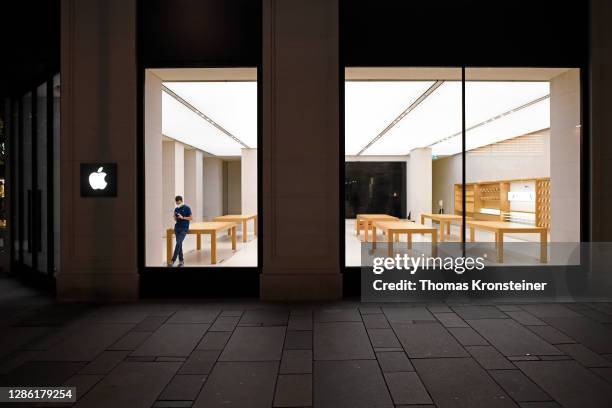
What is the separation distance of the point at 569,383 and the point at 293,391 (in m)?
2.51

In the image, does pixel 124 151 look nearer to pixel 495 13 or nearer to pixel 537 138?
pixel 495 13

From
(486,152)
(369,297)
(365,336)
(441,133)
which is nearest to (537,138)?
(486,152)

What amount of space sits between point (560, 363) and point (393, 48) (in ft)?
17.0

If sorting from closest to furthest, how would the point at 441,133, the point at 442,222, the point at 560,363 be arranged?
1. the point at 560,363
2. the point at 442,222
3. the point at 441,133

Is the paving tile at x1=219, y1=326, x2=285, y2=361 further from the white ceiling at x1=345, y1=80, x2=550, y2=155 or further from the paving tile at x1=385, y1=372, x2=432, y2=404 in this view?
the white ceiling at x1=345, y1=80, x2=550, y2=155

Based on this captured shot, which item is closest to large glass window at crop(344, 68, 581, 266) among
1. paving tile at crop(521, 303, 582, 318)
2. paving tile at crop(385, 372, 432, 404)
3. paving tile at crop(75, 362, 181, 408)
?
paving tile at crop(521, 303, 582, 318)

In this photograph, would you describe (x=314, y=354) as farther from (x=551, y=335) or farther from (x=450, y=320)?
(x=551, y=335)

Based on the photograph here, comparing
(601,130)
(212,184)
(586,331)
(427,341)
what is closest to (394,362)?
(427,341)

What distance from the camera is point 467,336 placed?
14.6ft

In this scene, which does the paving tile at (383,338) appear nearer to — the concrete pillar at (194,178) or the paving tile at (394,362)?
the paving tile at (394,362)

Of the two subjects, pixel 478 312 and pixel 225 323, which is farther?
pixel 478 312

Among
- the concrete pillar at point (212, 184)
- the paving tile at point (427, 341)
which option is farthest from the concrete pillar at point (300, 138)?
the concrete pillar at point (212, 184)

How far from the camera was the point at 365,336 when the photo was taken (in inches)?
176

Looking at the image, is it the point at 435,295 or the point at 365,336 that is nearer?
the point at 365,336
